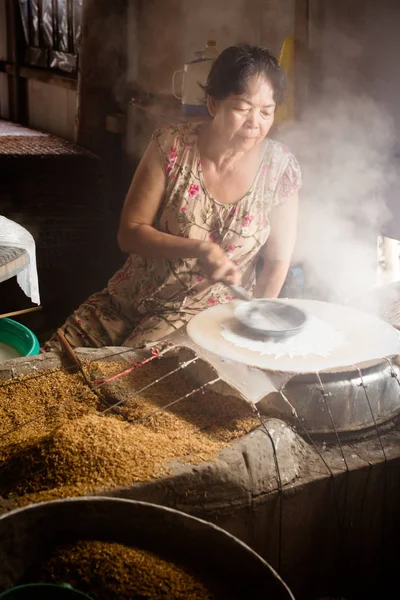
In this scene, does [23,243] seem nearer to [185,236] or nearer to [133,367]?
[185,236]

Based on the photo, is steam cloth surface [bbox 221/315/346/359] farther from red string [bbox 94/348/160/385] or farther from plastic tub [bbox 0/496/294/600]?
plastic tub [bbox 0/496/294/600]

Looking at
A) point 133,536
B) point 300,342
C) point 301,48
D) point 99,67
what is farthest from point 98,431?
point 99,67

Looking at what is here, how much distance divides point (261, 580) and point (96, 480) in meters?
0.63

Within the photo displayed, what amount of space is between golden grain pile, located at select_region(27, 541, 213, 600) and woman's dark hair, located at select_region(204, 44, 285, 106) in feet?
7.44

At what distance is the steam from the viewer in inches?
146

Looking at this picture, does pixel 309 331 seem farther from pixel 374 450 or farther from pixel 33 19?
pixel 33 19

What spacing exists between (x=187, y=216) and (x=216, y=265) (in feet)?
1.50

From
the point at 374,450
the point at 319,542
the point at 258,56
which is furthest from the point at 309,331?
the point at 258,56

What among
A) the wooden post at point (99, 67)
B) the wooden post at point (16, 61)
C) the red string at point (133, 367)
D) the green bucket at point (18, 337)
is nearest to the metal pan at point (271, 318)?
the red string at point (133, 367)

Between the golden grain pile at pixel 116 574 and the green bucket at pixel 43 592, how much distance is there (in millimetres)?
111

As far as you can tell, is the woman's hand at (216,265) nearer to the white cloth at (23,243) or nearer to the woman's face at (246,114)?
the woman's face at (246,114)

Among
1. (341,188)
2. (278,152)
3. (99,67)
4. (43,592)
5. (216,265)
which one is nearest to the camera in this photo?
(43,592)

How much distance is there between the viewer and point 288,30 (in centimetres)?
404

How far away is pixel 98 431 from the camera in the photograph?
1.99 m
